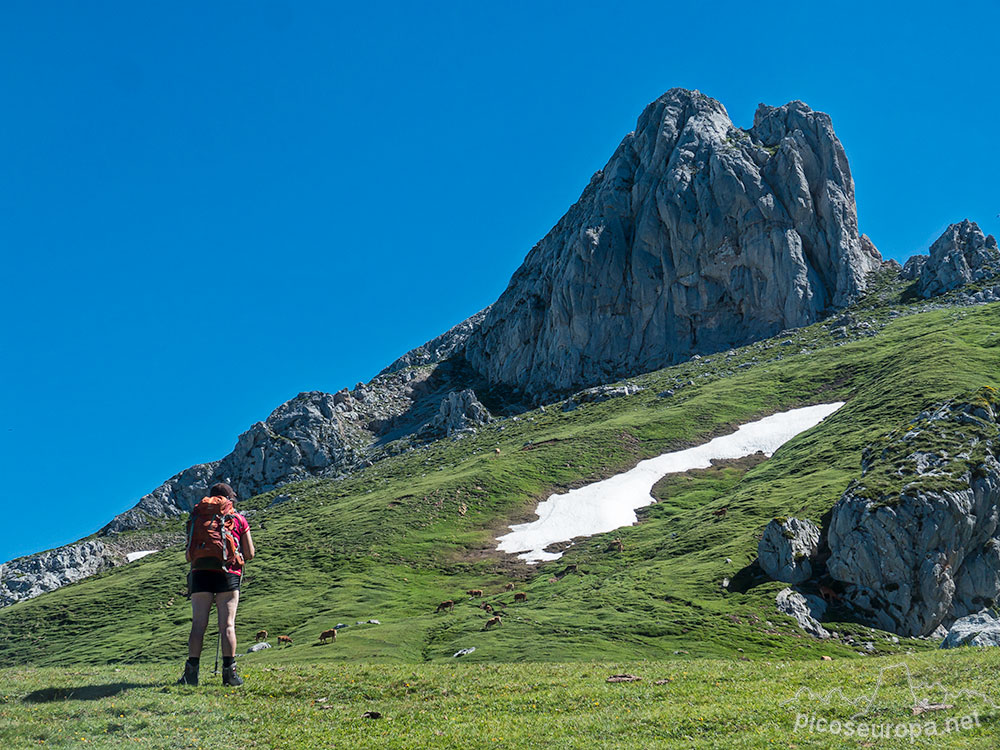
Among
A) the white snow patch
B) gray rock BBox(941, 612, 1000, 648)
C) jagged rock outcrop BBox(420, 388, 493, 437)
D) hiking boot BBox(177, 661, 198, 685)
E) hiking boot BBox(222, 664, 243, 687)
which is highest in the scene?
jagged rock outcrop BBox(420, 388, 493, 437)

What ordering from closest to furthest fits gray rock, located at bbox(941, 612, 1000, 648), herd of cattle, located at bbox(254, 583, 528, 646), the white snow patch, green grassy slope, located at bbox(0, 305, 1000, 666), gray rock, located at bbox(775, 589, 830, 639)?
1. gray rock, located at bbox(941, 612, 1000, 648)
2. green grassy slope, located at bbox(0, 305, 1000, 666)
3. gray rock, located at bbox(775, 589, 830, 639)
4. herd of cattle, located at bbox(254, 583, 528, 646)
5. the white snow patch

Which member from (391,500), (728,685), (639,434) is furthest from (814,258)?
(728,685)

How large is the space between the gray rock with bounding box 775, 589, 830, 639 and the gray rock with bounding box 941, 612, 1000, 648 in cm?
2083

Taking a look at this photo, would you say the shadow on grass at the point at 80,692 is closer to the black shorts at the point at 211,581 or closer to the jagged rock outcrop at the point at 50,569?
the black shorts at the point at 211,581

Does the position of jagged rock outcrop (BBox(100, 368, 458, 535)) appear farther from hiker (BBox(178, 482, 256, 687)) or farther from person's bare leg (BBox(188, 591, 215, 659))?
person's bare leg (BBox(188, 591, 215, 659))

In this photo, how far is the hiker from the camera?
60.9ft

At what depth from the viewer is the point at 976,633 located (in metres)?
26.6

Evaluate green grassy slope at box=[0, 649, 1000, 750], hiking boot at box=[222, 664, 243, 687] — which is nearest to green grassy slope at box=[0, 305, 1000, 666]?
green grassy slope at box=[0, 649, 1000, 750]

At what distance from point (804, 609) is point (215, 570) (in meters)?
43.3

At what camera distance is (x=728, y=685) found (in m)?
19.5

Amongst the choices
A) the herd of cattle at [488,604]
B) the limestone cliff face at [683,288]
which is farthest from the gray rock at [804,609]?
the limestone cliff face at [683,288]

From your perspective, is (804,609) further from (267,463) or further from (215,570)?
(267,463)

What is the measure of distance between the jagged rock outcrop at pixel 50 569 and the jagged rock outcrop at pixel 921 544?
113561 mm

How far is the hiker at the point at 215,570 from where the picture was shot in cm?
1856
